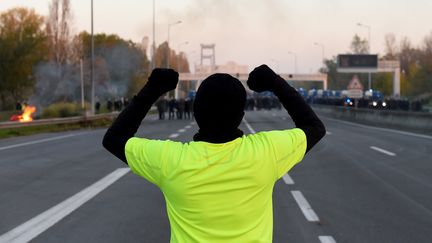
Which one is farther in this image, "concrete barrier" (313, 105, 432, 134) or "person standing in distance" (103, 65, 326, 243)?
"concrete barrier" (313, 105, 432, 134)

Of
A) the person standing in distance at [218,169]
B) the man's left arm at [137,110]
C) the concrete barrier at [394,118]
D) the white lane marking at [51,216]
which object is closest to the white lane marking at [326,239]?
the white lane marking at [51,216]

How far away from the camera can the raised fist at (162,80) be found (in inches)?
114

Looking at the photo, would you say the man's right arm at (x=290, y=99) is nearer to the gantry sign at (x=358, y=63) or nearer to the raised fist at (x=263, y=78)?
the raised fist at (x=263, y=78)

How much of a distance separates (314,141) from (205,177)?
2.02 feet

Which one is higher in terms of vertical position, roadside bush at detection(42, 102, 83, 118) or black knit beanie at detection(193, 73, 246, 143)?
black knit beanie at detection(193, 73, 246, 143)

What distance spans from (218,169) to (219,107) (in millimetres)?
251

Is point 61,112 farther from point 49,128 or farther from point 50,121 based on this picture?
point 50,121

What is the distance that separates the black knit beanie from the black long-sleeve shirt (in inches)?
11.8

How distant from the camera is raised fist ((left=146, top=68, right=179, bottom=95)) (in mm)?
2904

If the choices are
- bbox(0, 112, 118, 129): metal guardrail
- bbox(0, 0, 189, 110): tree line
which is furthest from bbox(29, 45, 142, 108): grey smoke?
bbox(0, 112, 118, 129): metal guardrail

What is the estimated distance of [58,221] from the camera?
8547 millimetres

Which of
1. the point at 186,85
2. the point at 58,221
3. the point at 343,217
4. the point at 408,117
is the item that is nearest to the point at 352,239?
the point at 343,217

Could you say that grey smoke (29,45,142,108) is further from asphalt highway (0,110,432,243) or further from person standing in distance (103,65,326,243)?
person standing in distance (103,65,326,243)

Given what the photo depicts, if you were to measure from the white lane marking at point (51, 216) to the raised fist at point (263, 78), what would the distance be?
5.19 m
